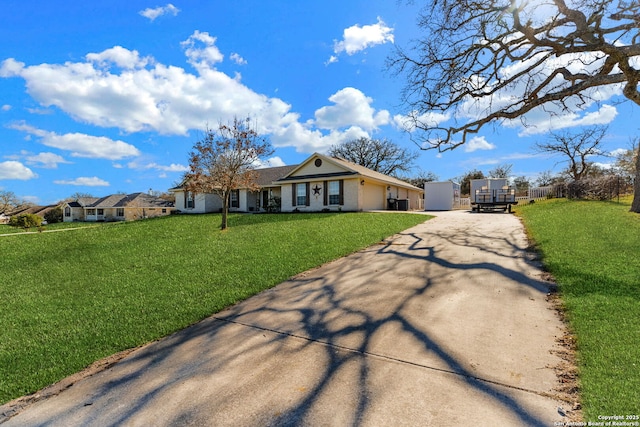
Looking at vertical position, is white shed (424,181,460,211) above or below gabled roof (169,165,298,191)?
below

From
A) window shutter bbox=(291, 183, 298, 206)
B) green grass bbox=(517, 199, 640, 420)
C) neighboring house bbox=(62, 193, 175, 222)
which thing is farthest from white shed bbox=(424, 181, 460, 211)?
neighboring house bbox=(62, 193, 175, 222)

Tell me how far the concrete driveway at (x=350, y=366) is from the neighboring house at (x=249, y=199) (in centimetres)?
1988

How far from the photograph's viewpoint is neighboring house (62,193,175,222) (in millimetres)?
41969

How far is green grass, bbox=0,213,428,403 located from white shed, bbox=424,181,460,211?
15.8 meters

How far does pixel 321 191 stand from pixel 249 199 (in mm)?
7771

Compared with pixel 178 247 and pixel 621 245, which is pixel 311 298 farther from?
pixel 621 245

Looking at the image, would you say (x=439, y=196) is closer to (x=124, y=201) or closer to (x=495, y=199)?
(x=495, y=199)

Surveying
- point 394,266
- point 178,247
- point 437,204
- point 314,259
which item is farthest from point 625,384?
point 437,204

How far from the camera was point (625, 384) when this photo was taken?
2.54 metres

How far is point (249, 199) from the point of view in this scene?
26.6 metres

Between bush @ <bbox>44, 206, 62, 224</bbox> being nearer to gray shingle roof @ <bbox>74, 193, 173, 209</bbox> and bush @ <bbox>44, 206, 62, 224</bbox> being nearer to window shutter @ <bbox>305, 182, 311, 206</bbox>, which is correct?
gray shingle roof @ <bbox>74, 193, 173, 209</bbox>

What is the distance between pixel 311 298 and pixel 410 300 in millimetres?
1627

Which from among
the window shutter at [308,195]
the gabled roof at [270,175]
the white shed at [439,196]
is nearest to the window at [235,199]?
the gabled roof at [270,175]

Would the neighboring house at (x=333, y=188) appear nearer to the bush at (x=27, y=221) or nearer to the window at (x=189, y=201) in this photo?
the window at (x=189, y=201)
